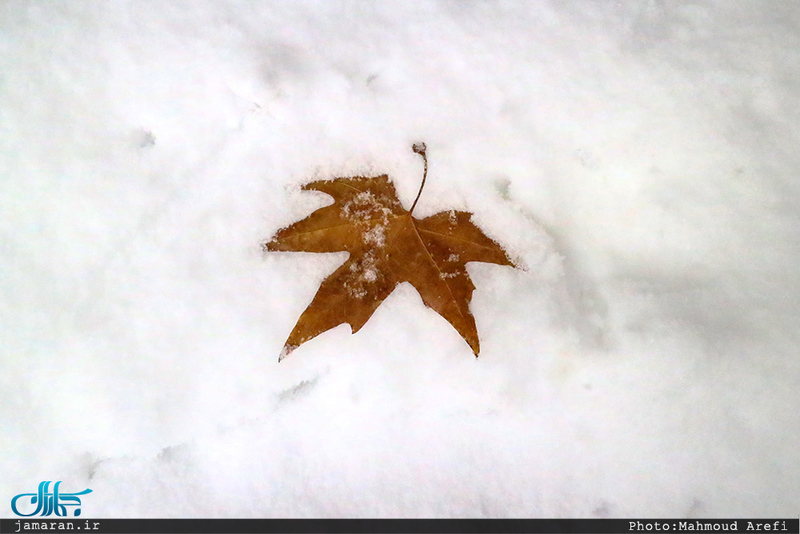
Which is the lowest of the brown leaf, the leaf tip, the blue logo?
the blue logo

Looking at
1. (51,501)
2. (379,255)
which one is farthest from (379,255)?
(51,501)

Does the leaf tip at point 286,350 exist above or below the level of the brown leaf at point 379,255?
below

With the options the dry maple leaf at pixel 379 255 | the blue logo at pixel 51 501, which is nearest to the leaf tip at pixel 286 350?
the dry maple leaf at pixel 379 255

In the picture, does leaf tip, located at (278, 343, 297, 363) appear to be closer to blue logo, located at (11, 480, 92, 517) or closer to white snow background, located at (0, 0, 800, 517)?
white snow background, located at (0, 0, 800, 517)

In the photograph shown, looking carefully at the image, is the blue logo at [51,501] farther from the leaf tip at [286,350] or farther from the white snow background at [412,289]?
the leaf tip at [286,350]

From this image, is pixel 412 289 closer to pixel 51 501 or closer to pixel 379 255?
pixel 379 255

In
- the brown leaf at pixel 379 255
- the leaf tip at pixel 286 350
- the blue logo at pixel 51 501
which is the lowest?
the blue logo at pixel 51 501

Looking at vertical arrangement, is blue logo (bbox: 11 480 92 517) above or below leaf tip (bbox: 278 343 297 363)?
below

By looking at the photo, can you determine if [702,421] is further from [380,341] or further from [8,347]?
[8,347]

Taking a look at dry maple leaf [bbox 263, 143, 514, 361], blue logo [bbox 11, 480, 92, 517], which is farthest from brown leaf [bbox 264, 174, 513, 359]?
blue logo [bbox 11, 480, 92, 517]
